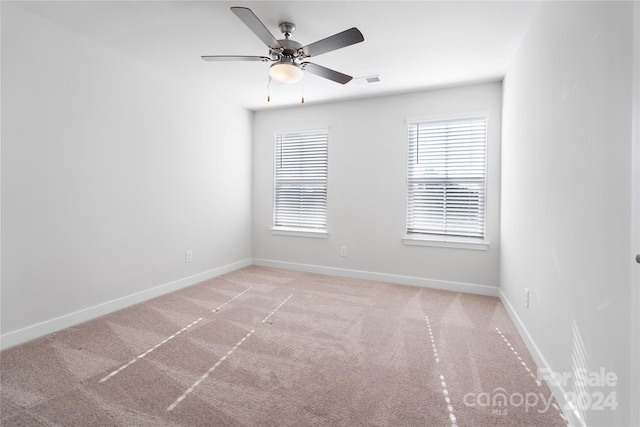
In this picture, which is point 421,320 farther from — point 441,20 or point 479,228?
point 441,20

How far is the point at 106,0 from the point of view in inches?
83.8

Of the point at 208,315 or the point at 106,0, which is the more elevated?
the point at 106,0

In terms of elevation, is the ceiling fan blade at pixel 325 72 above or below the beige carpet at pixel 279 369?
above

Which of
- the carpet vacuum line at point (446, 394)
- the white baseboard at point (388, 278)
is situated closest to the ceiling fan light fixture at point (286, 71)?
the carpet vacuum line at point (446, 394)

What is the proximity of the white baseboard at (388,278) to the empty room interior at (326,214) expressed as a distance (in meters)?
0.03

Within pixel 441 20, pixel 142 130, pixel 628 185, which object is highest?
pixel 441 20

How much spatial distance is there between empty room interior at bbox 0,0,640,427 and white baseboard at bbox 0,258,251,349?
2cm

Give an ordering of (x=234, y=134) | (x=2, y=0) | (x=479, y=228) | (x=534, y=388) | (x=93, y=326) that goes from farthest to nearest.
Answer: (x=234, y=134) → (x=479, y=228) → (x=93, y=326) → (x=2, y=0) → (x=534, y=388)

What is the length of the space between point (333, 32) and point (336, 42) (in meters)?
Answer: 0.56

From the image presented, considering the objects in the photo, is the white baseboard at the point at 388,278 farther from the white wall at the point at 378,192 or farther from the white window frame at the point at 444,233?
the white window frame at the point at 444,233

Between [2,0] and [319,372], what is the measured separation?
3403 millimetres

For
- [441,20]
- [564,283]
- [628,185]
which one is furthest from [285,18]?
[564,283]

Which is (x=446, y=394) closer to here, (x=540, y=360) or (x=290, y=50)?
(x=540, y=360)

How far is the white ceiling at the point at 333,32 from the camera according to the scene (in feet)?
7.15
